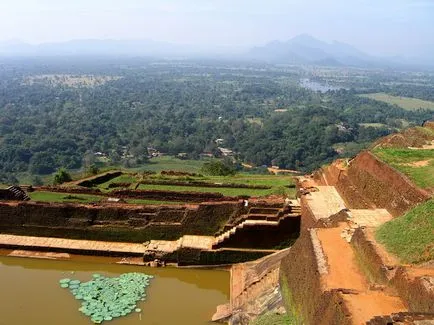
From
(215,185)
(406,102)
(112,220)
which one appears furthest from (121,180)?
(406,102)

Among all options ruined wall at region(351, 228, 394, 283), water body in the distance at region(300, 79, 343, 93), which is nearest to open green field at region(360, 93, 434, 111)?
water body in the distance at region(300, 79, 343, 93)

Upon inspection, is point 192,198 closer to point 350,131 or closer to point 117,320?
point 117,320

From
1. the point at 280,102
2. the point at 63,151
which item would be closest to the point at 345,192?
the point at 63,151

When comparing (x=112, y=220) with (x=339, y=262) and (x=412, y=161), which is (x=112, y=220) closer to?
(x=339, y=262)

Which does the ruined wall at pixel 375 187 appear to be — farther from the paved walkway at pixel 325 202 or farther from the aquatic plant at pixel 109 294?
the aquatic plant at pixel 109 294

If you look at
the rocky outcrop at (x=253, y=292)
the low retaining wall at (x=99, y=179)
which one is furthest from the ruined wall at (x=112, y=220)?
the low retaining wall at (x=99, y=179)

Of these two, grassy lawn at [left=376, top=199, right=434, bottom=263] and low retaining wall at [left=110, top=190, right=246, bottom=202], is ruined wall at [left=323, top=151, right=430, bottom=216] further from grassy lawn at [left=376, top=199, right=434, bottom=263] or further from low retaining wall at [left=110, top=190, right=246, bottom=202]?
low retaining wall at [left=110, top=190, right=246, bottom=202]
